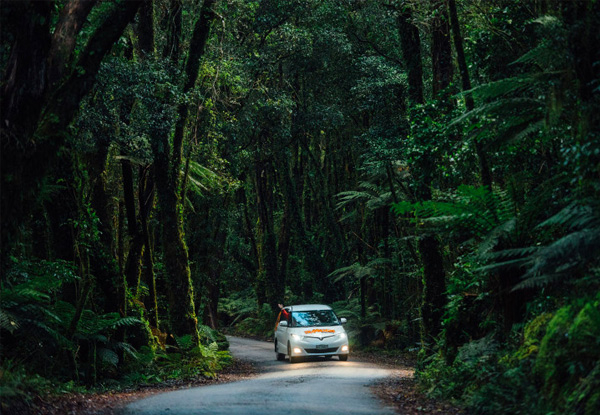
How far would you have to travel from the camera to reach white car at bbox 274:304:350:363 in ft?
69.8

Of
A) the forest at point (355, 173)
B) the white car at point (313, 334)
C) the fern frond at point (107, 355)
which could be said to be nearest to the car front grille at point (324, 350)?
the white car at point (313, 334)

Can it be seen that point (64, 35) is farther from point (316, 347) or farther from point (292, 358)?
point (292, 358)

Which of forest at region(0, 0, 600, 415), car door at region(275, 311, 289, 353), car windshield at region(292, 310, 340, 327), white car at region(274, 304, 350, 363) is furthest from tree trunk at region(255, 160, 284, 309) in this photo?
car windshield at region(292, 310, 340, 327)

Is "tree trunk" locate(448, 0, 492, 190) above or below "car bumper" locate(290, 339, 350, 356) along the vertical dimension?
above

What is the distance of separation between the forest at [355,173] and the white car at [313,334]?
8.32ft

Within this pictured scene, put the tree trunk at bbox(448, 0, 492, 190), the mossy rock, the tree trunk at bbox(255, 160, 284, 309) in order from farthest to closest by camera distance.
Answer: the tree trunk at bbox(255, 160, 284, 309)
the tree trunk at bbox(448, 0, 492, 190)
the mossy rock

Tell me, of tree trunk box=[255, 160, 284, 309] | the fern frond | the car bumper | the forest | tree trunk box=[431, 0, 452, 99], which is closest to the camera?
the forest

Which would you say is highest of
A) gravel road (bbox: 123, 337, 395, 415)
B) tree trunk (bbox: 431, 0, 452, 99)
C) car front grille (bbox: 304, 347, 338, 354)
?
tree trunk (bbox: 431, 0, 452, 99)

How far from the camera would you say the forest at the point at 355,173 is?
8195mm

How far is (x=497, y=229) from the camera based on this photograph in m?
9.21

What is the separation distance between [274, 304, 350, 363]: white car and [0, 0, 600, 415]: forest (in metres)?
2.53

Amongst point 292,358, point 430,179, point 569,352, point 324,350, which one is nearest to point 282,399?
point 569,352

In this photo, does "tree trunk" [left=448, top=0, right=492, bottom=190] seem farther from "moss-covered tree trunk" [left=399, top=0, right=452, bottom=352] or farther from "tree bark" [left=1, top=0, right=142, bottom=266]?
"tree bark" [left=1, top=0, right=142, bottom=266]

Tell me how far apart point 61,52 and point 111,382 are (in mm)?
8251
